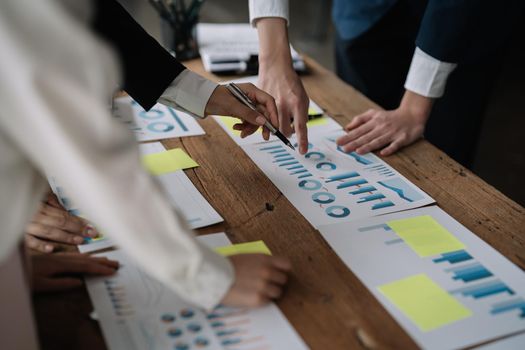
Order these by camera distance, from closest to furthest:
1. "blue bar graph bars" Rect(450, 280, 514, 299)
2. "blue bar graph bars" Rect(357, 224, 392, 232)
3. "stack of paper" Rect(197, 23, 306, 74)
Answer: "blue bar graph bars" Rect(450, 280, 514, 299), "blue bar graph bars" Rect(357, 224, 392, 232), "stack of paper" Rect(197, 23, 306, 74)

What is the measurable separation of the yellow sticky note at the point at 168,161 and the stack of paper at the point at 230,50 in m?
0.51

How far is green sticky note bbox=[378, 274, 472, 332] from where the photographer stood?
2.49 feet

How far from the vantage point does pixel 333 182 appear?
109 cm

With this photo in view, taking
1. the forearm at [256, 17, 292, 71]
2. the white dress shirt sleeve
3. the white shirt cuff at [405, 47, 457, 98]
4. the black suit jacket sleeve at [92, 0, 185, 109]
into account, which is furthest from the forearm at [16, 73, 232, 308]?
the white shirt cuff at [405, 47, 457, 98]

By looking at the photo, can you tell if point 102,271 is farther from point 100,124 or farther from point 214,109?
point 214,109

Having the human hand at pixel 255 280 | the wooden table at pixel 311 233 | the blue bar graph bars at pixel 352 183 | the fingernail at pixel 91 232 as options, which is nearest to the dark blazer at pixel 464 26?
the wooden table at pixel 311 233

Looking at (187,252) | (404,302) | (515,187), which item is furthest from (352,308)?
(515,187)

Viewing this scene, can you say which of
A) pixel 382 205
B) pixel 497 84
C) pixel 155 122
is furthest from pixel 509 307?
pixel 497 84

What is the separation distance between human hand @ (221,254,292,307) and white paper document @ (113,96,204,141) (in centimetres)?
56

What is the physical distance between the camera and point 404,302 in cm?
79

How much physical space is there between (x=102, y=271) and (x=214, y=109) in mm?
481

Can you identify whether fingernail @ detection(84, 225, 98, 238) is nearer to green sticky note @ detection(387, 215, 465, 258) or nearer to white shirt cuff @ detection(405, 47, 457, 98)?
green sticky note @ detection(387, 215, 465, 258)

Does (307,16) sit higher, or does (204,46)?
(204,46)

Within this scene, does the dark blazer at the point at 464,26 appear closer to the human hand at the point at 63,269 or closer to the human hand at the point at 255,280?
the human hand at the point at 255,280
